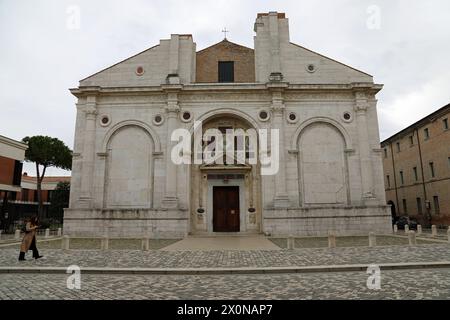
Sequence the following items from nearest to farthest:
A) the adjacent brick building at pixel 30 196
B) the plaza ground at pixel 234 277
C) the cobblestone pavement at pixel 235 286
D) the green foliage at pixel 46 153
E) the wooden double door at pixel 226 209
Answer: the cobblestone pavement at pixel 235 286 < the plaza ground at pixel 234 277 < the wooden double door at pixel 226 209 < the green foliage at pixel 46 153 < the adjacent brick building at pixel 30 196

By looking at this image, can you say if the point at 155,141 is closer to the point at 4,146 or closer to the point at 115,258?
the point at 115,258

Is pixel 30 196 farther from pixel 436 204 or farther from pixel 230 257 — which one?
pixel 436 204

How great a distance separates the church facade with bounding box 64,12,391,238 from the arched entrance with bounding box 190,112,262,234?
2.9 inches

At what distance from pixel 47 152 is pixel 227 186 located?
93.0 feet

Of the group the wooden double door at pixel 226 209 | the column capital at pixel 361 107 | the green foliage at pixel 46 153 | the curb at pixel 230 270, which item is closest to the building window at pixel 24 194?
the green foliage at pixel 46 153

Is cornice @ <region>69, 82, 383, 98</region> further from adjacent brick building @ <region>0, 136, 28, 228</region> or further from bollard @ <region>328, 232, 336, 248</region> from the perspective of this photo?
bollard @ <region>328, 232, 336, 248</region>

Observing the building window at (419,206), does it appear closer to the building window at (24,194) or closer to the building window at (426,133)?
the building window at (426,133)

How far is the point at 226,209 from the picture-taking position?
899 inches

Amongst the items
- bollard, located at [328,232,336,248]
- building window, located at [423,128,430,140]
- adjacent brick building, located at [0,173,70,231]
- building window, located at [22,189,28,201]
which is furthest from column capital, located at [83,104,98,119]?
building window, located at [22,189,28,201]

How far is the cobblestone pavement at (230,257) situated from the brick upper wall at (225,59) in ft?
53.3

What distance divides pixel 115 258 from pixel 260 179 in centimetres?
1309

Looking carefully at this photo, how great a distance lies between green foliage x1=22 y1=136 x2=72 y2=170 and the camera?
1544 inches

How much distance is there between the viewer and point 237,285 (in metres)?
7.64

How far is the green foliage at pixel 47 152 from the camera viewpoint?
129ft
